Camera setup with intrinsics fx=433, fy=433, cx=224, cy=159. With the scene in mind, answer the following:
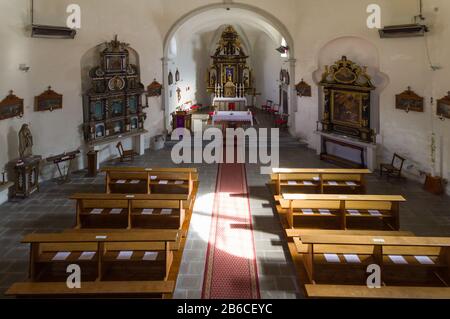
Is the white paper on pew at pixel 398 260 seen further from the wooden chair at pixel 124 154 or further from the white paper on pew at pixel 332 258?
the wooden chair at pixel 124 154

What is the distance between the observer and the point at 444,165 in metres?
11.7

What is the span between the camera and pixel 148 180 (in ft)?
34.7

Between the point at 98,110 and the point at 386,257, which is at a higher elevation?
the point at 98,110

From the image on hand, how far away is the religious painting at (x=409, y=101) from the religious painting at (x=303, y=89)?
13.5 feet

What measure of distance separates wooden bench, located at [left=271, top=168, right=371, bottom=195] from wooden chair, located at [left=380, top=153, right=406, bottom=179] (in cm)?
270

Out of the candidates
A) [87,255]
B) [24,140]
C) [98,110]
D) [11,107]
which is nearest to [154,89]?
[98,110]

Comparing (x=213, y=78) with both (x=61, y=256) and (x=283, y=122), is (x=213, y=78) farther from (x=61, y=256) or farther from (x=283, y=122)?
(x=61, y=256)

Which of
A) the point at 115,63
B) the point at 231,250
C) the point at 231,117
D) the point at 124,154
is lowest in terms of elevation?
the point at 231,250

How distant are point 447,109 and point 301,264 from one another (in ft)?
22.1

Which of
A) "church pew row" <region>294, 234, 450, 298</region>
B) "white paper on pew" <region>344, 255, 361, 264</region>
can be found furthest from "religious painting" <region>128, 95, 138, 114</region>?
"white paper on pew" <region>344, 255, 361, 264</region>

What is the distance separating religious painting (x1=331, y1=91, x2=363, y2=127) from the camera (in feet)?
47.9

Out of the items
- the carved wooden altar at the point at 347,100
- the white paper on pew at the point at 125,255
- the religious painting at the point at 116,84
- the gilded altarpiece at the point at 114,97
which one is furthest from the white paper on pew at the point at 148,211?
the carved wooden altar at the point at 347,100

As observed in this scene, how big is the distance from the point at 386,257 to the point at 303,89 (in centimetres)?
1122
